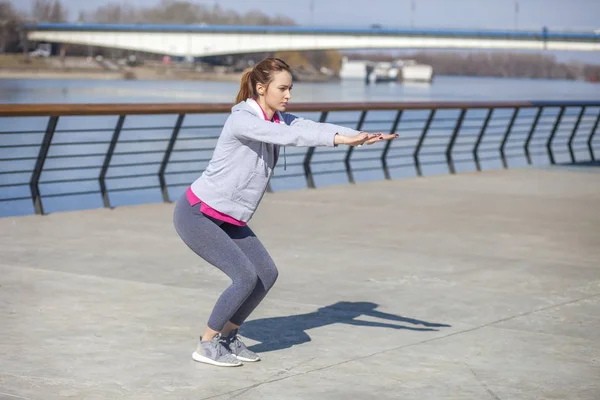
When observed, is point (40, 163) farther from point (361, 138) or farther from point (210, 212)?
point (361, 138)

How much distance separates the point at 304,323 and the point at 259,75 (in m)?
1.74

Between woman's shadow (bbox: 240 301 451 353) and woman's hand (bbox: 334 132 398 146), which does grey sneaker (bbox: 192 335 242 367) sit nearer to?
woman's shadow (bbox: 240 301 451 353)

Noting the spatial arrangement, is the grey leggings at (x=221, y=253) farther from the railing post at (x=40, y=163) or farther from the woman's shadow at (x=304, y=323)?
the railing post at (x=40, y=163)

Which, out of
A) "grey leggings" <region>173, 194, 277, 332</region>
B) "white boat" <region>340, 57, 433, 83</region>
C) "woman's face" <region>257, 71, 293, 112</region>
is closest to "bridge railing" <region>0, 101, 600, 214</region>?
"grey leggings" <region>173, 194, 277, 332</region>

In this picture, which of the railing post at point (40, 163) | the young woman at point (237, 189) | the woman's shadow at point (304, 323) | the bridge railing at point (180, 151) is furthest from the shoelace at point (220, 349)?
the railing post at point (40, 163)

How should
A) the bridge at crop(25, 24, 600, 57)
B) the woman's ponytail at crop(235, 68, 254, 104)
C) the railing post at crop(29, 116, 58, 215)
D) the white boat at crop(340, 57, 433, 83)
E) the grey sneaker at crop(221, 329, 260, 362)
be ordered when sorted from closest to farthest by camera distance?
the woman's ponytail at crop(235, 68, 254, 104) < the grey sneaker at crop(221, 329, 260, 362) < the railing post at crop(29, 116, 58, 215) < the bridge at crop(25, 24, 600, 57) < the white boat at crop(340, 57, 433, 83)

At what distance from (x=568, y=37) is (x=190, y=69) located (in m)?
26.1

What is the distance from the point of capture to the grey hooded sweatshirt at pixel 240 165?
4656mm

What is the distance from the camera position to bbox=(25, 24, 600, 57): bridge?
6769 cm

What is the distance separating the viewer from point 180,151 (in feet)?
50.2

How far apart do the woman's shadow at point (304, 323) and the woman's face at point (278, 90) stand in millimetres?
1299

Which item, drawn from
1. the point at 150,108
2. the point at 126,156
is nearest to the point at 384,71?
the point at 126,156

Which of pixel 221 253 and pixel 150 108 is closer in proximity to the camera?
pixel 221 253

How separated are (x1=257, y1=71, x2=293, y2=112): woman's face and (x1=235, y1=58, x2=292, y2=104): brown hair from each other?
22 millimetres
